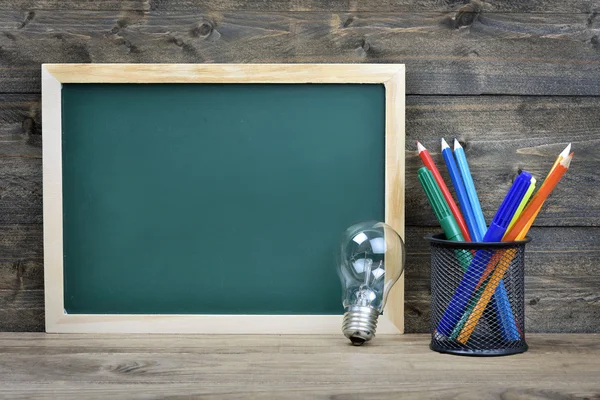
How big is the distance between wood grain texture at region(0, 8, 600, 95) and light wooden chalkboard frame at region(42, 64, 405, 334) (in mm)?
22

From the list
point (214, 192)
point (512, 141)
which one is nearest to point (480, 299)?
point (512, 141)

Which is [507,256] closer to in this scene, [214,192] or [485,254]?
[485,254]

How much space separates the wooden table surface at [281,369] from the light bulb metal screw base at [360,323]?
2 centimetres

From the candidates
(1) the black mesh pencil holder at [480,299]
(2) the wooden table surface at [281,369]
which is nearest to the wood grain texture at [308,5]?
(1) the black mesh pencil holder at [480,299]

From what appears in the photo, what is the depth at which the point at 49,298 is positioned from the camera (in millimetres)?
950

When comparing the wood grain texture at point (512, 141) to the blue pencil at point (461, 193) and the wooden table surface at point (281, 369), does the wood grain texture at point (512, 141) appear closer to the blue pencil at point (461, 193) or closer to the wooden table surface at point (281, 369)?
the blue pencil at point (461, 193)

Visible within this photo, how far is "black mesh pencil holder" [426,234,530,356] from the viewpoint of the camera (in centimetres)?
83

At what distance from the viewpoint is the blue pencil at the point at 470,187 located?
878 millimetres

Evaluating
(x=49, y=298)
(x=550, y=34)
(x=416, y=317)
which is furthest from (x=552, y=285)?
(x=49, y=298)

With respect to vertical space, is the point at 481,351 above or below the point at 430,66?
below

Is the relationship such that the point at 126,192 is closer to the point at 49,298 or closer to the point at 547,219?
the point at 49,298

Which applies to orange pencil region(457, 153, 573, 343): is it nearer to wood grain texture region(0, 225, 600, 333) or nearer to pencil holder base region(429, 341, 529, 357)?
pencil holder base region(429, 341, 529, 357)

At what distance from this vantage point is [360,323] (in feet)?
2.81

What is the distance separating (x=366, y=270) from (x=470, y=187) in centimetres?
17
